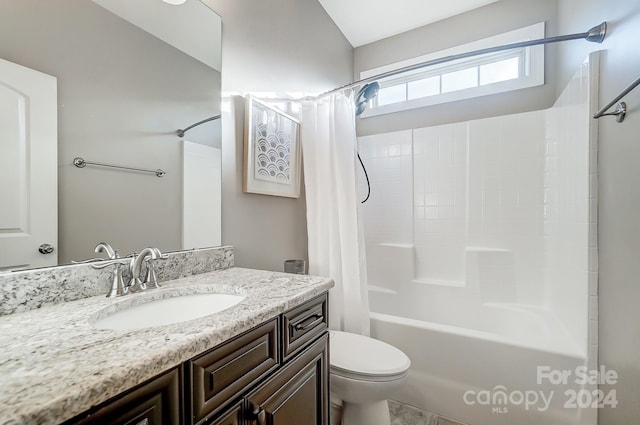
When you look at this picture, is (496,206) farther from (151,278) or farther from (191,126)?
(151,278)

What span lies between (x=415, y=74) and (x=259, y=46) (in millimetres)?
1663

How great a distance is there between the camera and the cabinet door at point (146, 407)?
1.32ft

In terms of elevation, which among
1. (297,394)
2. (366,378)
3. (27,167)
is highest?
(27,167)

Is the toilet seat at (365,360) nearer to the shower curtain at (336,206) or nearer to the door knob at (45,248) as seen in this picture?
the shower curtain at (336,206)

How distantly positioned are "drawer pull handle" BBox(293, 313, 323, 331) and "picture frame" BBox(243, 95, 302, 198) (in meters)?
0.75

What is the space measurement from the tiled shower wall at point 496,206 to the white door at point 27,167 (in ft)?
7.09

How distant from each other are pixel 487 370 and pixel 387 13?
2.69 meters

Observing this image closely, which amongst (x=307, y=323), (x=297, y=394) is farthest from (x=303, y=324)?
(x=297, y=394)

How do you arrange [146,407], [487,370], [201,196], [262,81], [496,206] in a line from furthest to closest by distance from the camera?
[496,206] → [262,81] → [487,370] → [201,196] → [146,407]

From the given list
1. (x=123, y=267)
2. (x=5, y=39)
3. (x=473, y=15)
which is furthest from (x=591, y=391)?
(x=473, y=15)

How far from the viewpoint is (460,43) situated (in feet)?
7.68

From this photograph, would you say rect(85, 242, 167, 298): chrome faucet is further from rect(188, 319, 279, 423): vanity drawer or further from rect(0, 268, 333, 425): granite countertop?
rect(188, 319, 279, 423): vanity drawer

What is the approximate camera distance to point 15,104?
0.70 m

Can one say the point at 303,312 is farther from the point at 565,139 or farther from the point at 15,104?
the point at 565,139
